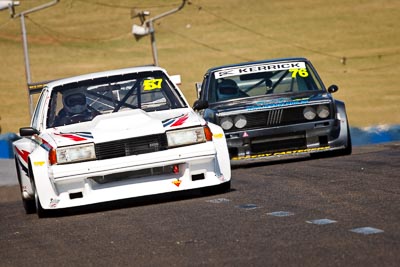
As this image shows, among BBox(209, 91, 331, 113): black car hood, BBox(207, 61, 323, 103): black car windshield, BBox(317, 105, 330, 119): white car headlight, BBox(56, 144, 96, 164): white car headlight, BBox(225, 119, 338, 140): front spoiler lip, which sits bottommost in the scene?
BBox(225, 119, 338, 140): front spoiler lip

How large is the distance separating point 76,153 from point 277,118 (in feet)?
14.2

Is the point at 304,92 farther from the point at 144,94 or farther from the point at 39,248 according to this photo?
the point at 39,248

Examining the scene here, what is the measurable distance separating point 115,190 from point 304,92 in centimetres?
537

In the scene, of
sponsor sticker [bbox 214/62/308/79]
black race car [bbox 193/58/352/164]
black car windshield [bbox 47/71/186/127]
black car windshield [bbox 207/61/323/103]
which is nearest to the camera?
black car windshield [bbox 47/71/186/127]

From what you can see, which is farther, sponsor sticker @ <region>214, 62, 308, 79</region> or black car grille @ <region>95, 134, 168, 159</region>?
sponsor sticker @ <region>214, 62, 308, 79</region>

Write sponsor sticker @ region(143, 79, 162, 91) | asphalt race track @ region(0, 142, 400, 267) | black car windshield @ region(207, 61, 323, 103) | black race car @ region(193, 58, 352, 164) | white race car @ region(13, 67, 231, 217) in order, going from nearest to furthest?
asphalt race track @ region(0, 142, 400, 267) < white race car @ region(13, 67, 231, 217) < sponsor sticker @ region(143, 79, 162, 91) < black race car @ region(193, 58, 352, 164) < black car windshield @ region(207, 61, 323, 103)

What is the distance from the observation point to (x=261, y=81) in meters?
Result: 15.3

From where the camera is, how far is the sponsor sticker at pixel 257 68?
50.3 feet

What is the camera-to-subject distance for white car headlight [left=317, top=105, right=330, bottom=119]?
46.1 ft

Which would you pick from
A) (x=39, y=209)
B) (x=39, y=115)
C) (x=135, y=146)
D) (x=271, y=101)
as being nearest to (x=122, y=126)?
(x=135, y=146)

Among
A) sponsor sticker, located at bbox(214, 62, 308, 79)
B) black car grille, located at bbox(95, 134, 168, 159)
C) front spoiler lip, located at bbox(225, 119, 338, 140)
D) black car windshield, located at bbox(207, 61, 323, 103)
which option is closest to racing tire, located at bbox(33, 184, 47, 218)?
black car grille, located at bbox(95, 134, 168, 159)

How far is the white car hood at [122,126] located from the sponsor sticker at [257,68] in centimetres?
454

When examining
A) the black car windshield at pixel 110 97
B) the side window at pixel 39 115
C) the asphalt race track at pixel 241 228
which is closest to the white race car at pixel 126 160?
the asphalt race track at pixel 241 228

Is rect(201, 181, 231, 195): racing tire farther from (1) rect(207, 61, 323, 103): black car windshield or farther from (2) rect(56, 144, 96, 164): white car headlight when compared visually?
(1) rect(207, 61, 323, 103): black car windshield
